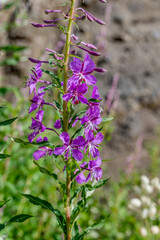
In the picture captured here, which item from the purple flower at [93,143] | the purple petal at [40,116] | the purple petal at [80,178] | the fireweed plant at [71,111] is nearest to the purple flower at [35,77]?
the fireweed plant at [71,111]

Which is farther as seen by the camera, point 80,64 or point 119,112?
point 119,112

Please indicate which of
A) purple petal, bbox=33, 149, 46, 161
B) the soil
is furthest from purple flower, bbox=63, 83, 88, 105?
the soil

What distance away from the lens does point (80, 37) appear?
529cm

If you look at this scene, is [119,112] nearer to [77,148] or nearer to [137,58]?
[137,58]

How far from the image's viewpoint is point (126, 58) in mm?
5309

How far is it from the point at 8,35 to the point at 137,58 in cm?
224

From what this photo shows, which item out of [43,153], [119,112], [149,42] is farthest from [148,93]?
[43,153]

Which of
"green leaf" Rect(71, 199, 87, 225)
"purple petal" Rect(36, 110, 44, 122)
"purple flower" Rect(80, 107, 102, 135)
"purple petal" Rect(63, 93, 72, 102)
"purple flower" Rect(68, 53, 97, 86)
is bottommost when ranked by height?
"green leaf" Rect(71, 199, 87, 225)

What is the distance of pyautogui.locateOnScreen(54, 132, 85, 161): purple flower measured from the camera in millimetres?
1333

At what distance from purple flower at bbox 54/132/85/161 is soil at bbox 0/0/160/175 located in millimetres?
3722

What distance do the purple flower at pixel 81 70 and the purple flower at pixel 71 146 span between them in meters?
0.24

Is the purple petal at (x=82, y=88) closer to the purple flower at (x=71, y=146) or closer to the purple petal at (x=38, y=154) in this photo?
the purple flower at (x=71, y=146)

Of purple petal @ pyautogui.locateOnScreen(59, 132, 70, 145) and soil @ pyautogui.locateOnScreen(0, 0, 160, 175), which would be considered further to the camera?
soil @ pyautogui.locateOnScreen(0, 0, 160, 175)

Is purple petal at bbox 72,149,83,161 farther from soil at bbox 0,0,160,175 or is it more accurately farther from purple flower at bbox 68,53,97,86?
soil at bbox 0,0,160,175
